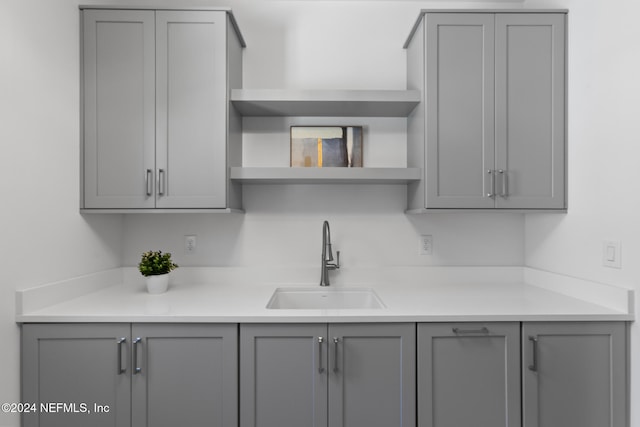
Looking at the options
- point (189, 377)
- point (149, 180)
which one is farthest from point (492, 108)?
point (189, 377)

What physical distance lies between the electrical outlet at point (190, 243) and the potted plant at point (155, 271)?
21cm

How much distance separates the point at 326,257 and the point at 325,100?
35.2 inches

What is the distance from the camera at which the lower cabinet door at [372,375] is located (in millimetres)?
1504

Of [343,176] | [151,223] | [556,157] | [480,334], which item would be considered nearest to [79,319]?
[151,223]

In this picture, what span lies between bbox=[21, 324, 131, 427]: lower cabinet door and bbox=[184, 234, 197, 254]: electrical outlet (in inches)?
29.6

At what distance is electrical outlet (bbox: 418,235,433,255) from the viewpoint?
223cm

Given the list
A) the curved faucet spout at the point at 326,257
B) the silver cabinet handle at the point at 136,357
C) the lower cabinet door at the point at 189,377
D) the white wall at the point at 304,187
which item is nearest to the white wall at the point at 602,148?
the white wall at the point at 304,187

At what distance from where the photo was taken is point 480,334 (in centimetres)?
152

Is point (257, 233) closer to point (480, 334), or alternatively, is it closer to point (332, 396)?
point (332, 396)

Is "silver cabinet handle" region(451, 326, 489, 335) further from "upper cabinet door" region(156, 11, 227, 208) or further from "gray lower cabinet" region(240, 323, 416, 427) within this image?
"upper cabinet door" region(156, 11, 227, 208)

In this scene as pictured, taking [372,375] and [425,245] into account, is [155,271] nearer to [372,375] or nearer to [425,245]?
[372,375]

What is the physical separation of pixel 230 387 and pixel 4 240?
1054mm

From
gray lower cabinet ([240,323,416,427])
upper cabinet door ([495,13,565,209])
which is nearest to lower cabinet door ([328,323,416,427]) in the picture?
gray lower cabinet ([240,323,416,427])

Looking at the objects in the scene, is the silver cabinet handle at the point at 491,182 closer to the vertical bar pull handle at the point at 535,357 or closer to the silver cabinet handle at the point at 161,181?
the vertical bar pull handle at the point at 535,357
